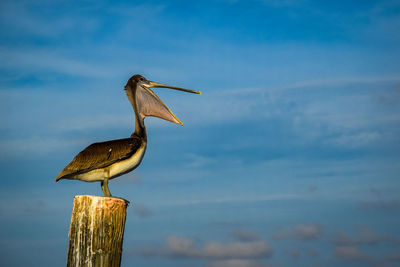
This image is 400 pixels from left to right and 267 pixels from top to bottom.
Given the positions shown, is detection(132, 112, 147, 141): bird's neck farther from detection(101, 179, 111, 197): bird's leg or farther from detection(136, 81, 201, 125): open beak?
detection(101, 179, 111, 197): bird's leg

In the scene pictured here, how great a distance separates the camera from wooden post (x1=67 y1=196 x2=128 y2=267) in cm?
716

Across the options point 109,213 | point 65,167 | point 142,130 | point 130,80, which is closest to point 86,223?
point 109,213

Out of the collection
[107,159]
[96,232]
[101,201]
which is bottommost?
[96,232]

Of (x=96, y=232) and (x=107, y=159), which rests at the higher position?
(x=107, y=159)

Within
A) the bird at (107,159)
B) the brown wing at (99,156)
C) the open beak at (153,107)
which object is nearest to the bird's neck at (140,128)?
the bird at (107,159)

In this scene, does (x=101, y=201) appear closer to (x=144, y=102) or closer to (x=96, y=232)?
(x=96, y=232)

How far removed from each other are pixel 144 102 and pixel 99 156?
2.06 m

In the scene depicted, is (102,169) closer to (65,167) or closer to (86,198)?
(65,167)

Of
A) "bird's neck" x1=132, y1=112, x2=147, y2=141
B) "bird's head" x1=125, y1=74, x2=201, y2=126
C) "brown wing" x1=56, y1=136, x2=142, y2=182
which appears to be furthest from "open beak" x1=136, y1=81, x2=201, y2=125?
"brown wing" x1=56, y1=136, x2=142, y2=182

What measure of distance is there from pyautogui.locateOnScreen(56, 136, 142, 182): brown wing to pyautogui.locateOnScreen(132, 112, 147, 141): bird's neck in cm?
58

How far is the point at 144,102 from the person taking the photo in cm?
1141

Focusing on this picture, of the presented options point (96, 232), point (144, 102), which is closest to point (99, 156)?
point (144, 102)

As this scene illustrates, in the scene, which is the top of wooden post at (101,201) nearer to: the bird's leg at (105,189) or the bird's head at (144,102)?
the bird's leg at (105,189)

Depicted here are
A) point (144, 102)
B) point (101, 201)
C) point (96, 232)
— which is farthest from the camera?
point (144, 102)
